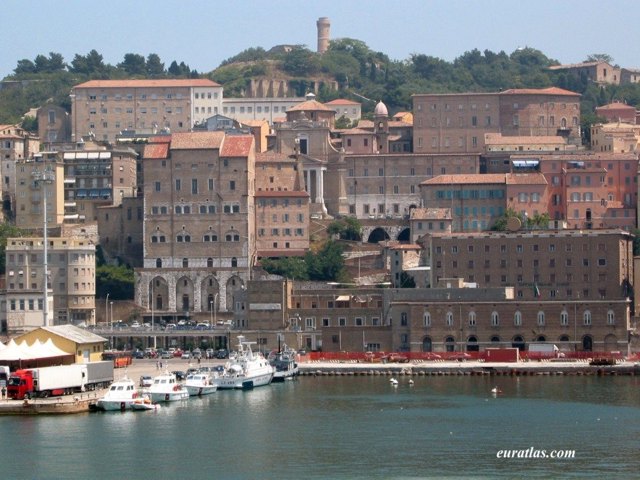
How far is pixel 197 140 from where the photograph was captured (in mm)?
125750

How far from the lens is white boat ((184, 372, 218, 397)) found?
312 feet

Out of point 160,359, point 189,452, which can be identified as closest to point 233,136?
point 160,359

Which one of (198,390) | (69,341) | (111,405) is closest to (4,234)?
(69,341)

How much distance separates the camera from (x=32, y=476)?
69.6 meters

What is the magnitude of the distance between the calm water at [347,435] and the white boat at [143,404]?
0.58m

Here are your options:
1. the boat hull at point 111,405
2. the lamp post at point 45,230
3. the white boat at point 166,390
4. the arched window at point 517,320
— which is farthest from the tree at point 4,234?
the boat hull at point 111,405

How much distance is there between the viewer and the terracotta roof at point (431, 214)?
423 feet

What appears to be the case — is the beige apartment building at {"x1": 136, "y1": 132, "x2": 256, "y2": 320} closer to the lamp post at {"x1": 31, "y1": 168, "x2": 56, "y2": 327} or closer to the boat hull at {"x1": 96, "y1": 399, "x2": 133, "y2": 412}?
the lamp post at {"x1": 31, "y1": 168, "x2": 56, "y2": 327}

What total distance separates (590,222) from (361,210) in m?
16.8

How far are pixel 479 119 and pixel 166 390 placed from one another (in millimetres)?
57935

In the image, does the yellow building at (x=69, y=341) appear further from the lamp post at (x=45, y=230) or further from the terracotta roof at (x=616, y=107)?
the terracotta roof at (x=616, y=107)

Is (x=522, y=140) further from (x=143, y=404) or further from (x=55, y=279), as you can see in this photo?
(x=143, y=404)

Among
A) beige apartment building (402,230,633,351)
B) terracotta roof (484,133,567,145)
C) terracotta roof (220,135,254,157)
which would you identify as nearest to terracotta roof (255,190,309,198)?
terracotta roof (220,135,254,157)

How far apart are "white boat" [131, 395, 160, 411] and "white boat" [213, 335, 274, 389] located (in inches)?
372
